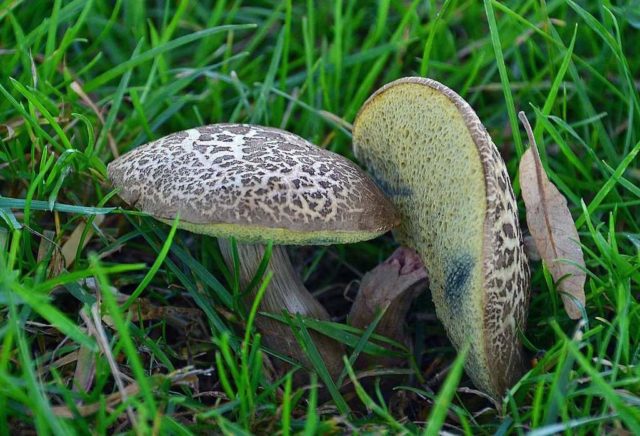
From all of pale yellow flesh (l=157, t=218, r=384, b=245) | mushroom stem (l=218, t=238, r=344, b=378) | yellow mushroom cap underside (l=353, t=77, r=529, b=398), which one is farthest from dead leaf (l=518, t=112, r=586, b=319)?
mushroom stem (l=218, t=238, r=344, b=378)

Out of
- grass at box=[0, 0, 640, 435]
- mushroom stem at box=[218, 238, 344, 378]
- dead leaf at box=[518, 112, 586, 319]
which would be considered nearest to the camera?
grass at box=[0, 0, 640, 435]

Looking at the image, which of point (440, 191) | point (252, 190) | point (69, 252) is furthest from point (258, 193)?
point (69, 252)

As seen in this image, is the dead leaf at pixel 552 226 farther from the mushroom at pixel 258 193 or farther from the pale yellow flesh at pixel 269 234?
the pale yellow flesh at pixel 269 234

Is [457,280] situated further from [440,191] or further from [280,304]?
[280,304]

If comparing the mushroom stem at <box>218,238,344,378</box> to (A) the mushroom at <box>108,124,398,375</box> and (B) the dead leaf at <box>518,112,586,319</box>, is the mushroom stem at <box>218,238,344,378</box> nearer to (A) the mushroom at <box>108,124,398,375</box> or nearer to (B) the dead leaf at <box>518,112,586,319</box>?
(A) the mushroom at <box>108,124,398,375</box>

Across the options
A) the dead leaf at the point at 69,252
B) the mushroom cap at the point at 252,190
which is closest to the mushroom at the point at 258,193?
the mushroom cap at the point at 252,190

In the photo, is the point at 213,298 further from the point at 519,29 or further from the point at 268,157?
the point at 519,29
